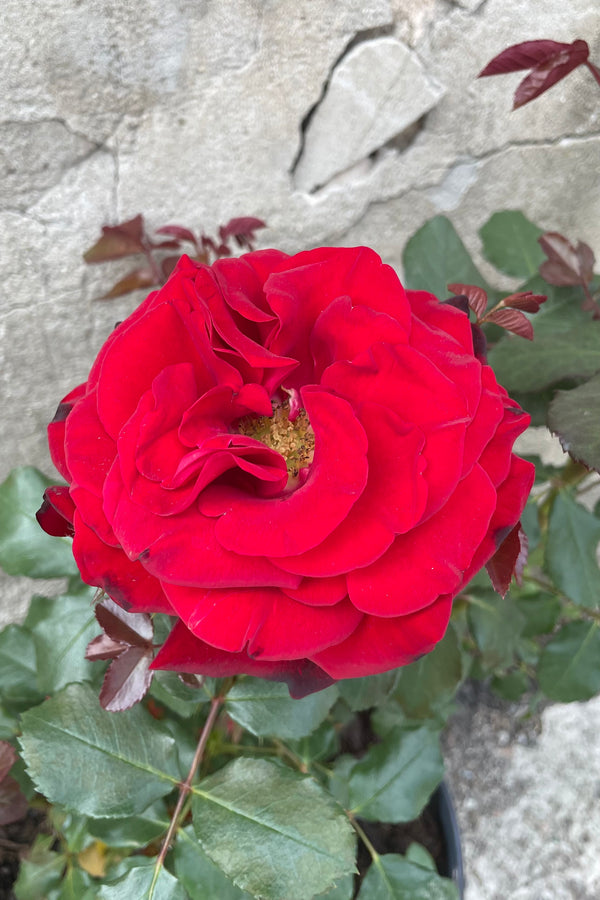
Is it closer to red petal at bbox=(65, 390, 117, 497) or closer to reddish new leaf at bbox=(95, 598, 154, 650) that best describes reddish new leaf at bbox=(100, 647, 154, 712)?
reddish new leaf at bbox=(95, 598, 154, 650)

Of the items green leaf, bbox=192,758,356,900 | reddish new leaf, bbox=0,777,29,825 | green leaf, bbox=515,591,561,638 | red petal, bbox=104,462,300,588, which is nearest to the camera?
red petal, bbox=104,462,300,588

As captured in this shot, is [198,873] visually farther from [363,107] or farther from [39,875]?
[363,107]

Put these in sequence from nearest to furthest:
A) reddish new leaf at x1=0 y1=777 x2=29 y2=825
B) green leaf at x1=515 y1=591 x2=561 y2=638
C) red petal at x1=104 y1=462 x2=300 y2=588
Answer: red petal at x1=104 y1=462 x2=300 y2=588 < reddish new leaf at x1=0 y1=777 x2=29 y2=825 < green leaf at x1=515 y1=591 x2=561 y2=638

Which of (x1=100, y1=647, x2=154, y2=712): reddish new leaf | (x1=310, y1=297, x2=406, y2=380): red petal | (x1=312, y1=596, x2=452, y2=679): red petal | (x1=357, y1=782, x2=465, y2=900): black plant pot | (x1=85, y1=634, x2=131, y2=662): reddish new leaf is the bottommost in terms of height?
(x1=357, y1=782, x2=465, y2=900): black plant pot

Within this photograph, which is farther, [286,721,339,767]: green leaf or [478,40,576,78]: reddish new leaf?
[286,721,339,767]: green leaf

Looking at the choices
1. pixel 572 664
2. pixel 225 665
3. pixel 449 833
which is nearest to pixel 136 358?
pixel 225 665

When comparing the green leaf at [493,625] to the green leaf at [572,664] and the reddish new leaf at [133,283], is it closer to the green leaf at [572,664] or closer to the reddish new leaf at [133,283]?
the green leaf at [572,664]

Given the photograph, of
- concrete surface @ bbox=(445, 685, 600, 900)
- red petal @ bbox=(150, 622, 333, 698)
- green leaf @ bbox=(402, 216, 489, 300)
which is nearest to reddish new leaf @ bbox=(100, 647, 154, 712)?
red petal @ bbox=(150, 622, 333, 698)
